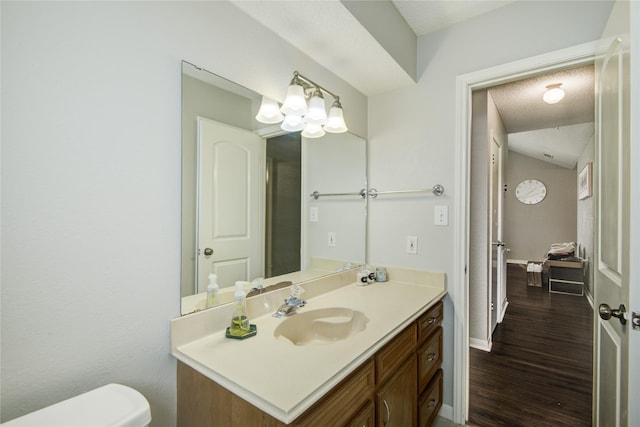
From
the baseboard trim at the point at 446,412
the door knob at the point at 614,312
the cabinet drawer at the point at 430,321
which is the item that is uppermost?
the door knob at the point at 614,312

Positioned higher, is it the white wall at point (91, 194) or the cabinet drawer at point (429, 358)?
the white wall at point (91, 194)

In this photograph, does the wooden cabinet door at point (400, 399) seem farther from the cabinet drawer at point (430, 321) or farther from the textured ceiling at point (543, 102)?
the textured ceiling at point (543, 102)

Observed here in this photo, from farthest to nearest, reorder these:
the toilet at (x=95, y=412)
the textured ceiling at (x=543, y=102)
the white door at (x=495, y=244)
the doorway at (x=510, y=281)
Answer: the white door at (x=495, y=244) → the textured ceiling at (x=543, y=102) → the doorway at (x=510, y=281) → the toilet at (x=95, y=412)

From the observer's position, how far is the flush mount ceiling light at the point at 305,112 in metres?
1.39

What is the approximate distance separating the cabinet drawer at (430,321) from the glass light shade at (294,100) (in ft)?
3.92

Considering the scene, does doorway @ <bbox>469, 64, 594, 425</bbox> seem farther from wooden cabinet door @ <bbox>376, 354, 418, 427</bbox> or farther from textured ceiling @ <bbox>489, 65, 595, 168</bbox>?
wooden cabinet door @ <bbox>376, 354, 418, 427</bbox>

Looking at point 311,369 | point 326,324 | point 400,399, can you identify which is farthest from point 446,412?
point 311,369

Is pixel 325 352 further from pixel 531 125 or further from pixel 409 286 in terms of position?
pixel 531 125

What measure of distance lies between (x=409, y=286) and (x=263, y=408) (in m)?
1.34

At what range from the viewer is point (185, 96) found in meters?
→ 1.07

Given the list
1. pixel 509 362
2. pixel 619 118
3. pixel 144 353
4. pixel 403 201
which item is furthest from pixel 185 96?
pixel 509 362

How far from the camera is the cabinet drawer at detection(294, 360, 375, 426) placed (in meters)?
0.80

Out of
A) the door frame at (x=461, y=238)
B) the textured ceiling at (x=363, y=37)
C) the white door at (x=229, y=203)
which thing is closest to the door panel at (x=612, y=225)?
the door frame at (x=461, y=238)

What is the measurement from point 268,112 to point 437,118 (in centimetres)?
109
